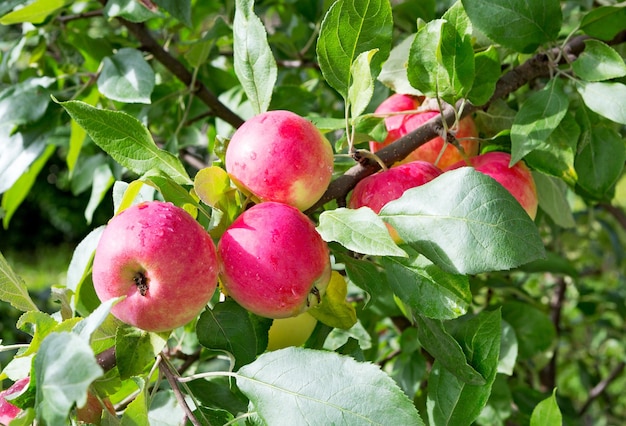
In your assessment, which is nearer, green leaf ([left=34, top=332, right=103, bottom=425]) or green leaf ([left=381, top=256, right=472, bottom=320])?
green leaf ([left=34, top=332, right=103, bottom=425])

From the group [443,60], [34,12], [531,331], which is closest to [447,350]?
[443,60]

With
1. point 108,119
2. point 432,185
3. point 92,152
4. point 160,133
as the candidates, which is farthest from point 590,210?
point 108,119

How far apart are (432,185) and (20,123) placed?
2.27 ft

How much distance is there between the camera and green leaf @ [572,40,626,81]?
0.73 m

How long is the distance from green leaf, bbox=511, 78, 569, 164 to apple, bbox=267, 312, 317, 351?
26 cm

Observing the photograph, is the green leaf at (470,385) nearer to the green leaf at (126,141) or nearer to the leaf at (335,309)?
the leaf at (335,309)

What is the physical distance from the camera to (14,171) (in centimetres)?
104

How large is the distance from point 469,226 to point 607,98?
27 cm

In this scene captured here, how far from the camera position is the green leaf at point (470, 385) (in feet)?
2.14

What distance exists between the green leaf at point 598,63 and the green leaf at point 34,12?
688mm

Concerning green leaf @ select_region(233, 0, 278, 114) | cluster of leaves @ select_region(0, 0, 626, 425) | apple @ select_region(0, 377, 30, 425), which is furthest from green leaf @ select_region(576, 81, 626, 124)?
apple @ select_region(0, 377, 30, 425)

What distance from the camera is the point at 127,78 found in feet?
3.14

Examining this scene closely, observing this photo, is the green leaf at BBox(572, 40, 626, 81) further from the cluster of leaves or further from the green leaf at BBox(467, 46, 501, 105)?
the green leaf at BBox(467, 46, 501, 105)

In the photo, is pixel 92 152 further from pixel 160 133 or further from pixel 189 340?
pixel 189 340
